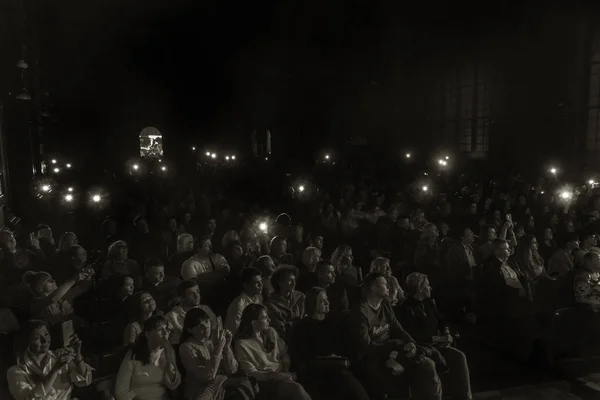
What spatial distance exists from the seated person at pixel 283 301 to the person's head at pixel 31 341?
2.35 metres

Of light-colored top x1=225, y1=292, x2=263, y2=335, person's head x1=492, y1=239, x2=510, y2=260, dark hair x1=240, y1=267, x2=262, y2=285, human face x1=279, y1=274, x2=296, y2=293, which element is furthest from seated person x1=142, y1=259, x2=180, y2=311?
person's head x1=492, y1=239, x2=510, y2=260

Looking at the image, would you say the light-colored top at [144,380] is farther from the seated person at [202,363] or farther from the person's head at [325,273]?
the person's head at [325,273]

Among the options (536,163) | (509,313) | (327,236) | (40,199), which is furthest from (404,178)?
(509,313)

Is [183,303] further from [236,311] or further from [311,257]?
[311,257]

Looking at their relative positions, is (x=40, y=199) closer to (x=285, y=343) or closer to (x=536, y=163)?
(x=285, y=343)

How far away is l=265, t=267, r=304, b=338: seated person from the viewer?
243 inches

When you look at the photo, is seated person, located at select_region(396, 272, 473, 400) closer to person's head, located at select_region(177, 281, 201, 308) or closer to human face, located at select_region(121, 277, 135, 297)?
person's head, located at select_region(177, 281, 201, 308)

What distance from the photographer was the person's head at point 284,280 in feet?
20.5

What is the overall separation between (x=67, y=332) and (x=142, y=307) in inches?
27.9

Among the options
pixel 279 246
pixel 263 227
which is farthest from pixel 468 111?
pixel 279 246

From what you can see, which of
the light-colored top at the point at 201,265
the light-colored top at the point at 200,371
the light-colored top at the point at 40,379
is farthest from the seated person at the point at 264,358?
the light-colored top at the point at 201,265

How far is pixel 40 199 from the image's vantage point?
16.2 metres

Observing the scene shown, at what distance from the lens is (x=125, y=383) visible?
15.0ft

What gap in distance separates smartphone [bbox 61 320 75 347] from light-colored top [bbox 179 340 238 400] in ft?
3.77
